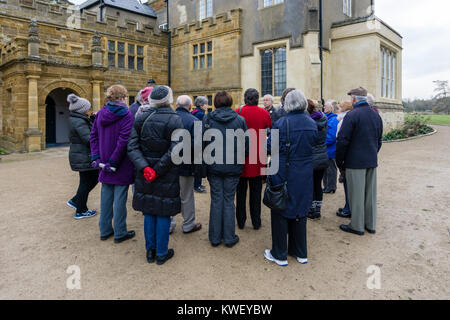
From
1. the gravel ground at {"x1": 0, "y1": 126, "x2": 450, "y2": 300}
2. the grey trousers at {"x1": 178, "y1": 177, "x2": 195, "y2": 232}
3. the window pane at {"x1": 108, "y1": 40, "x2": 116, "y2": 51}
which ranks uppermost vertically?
the window pane at {"x1": 108, "y1": 40, "x2": 116, "y2": 51}

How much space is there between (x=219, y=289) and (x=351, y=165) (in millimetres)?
2566

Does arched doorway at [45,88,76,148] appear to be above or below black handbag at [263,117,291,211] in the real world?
above

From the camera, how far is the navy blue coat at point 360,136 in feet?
13.1

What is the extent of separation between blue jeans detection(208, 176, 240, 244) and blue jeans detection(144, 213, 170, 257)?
0.67 meters

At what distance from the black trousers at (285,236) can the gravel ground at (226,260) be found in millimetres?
148

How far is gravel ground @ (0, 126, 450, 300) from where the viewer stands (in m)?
2.76

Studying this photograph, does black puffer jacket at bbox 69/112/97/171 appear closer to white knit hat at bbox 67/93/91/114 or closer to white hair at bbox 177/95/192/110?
white knit hat at bbox 67/93/91/114

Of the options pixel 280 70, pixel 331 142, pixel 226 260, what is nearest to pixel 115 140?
pixel 226 260

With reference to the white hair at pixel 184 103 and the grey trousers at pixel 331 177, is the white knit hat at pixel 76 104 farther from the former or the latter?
the grey trousers at pixel 331 177

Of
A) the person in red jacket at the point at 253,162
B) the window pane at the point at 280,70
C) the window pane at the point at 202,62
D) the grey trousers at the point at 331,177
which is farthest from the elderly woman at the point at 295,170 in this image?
the window pane at the point at 202,62

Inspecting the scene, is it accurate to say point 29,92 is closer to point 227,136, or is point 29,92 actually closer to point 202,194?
point 202,194

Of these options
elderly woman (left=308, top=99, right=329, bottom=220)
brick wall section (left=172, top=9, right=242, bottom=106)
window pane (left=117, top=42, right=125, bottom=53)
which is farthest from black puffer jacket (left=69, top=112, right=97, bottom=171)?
window pane (left=117, top=42, right=125, bottom=53)

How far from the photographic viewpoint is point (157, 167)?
3143mm

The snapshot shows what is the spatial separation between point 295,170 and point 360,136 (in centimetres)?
145
